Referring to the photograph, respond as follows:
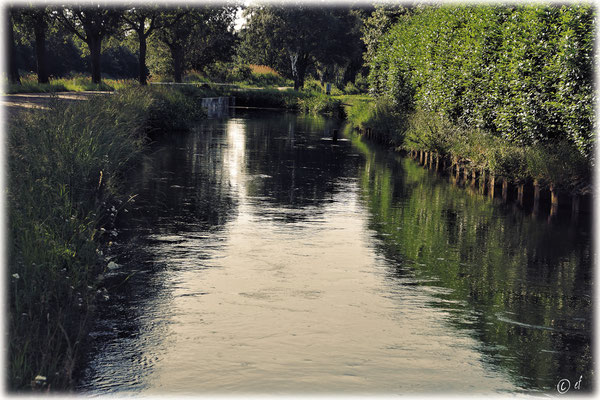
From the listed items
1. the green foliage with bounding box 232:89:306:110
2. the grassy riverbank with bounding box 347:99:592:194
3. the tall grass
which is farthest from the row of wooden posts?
the green foliage with bounding box 232:89:306:110

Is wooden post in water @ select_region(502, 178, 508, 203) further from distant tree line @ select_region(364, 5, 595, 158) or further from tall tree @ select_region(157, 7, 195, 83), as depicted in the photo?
tall tree @ select_region(157, 7, 195, 83)

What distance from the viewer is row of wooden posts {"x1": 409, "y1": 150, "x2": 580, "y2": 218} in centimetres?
1619

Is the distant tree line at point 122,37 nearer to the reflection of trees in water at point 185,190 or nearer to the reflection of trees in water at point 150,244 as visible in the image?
the reflection of trees in water at point 185,190

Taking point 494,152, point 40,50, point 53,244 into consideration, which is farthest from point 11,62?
point 53,244

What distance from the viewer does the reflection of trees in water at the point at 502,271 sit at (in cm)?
741

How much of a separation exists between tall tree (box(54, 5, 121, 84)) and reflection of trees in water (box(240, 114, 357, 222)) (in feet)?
63.1

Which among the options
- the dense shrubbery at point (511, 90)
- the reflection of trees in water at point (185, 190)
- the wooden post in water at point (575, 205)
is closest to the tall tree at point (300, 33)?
the dense shrubbery at point (511, 90)

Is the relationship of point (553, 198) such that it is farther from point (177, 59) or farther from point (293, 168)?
point (177, 59)

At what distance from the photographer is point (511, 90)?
1828cm

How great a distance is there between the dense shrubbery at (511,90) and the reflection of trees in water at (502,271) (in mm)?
1729

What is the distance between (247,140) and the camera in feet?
105

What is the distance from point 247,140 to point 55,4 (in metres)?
23.4

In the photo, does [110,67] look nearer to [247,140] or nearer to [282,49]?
[282,49]

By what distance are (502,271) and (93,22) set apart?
4930 cm
